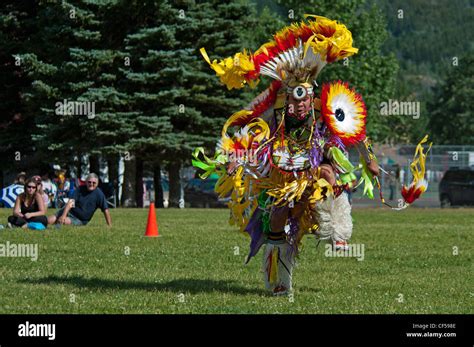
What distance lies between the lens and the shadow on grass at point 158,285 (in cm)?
1052

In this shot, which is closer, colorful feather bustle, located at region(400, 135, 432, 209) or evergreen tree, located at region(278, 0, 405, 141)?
colorful feather bustle, located at region(400, 135, 432, 209)

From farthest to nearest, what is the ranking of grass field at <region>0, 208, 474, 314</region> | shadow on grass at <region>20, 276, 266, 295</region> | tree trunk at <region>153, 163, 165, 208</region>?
tree trunk at <region>153, 163, 165, 208</region> → shadow on grass at <region>20, 276, 266, 295</region> → grass field at <region>0, 208, 474, 314</region>

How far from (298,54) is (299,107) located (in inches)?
22.3

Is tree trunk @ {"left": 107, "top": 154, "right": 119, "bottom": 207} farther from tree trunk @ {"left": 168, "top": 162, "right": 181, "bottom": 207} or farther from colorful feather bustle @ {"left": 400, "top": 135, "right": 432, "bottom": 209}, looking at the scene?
colorful feather bustle @ {"left": 400, "top": 135, "right": 432, "bottom": 209}

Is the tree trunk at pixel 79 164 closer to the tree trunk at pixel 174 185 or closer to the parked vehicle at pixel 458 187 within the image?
the tree trunk at pixel 174 185

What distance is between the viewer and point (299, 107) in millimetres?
9969

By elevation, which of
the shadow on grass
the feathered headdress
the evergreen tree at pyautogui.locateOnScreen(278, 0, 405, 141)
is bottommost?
the shadow on grass

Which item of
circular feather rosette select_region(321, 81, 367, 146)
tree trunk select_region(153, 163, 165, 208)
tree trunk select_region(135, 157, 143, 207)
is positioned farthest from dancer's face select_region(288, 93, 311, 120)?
tree trunk select_region(153, 163, 165, 208)

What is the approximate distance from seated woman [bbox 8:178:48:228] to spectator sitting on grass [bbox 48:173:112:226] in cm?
48

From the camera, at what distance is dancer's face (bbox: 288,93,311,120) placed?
997cm

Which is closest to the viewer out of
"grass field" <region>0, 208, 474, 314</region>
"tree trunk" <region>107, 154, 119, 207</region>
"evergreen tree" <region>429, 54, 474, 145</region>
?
"grass field" <region>0, 208, 474, 314</region>

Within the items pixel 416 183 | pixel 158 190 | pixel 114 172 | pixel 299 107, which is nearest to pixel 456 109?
pixel 158 190
